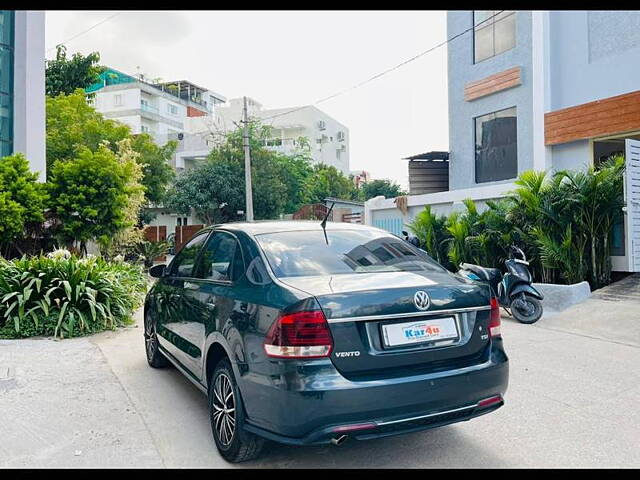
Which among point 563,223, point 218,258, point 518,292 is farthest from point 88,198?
point 563,223

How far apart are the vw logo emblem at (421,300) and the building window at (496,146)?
11.1 m

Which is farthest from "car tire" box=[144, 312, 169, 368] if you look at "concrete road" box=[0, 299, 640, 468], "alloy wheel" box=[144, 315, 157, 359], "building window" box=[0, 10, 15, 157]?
"building window" box=[0, 10, 15, 157]

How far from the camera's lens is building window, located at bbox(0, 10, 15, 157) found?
43.1 ft

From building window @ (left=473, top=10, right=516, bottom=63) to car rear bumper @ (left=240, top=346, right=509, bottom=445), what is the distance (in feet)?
A: 39.8

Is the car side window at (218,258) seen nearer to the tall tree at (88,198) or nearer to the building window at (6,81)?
the tall tree at (88,198)

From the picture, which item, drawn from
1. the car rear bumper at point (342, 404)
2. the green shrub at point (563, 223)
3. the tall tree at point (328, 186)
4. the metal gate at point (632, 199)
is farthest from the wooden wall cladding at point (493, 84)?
the tall tree at point (328, 186)

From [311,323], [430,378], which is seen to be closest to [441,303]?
[430,378]

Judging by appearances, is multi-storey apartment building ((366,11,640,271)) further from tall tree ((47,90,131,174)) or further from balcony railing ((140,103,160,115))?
balcony railing ((140,103,160,115))

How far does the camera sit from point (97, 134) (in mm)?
22219

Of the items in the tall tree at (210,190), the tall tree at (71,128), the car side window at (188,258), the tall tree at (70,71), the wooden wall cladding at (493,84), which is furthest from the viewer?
the tall tree at (210,190)

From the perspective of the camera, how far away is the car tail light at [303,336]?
117 inches

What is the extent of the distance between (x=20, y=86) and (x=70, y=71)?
8199 millimetres

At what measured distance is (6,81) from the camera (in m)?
13.2

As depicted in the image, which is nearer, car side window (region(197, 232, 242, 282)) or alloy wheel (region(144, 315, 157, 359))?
car side window (region(197, 232, 242, 282))
